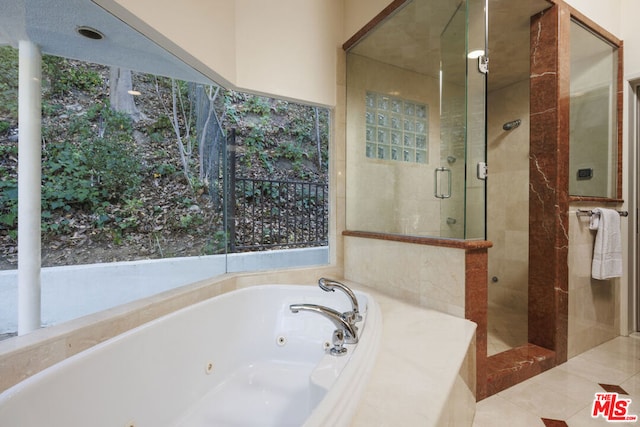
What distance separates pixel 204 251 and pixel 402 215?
4.93 ft

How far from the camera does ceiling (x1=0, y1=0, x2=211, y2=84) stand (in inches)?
42.9

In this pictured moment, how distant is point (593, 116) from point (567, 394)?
1.90 metres

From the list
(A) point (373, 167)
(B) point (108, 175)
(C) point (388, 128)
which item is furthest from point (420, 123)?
(B) point (108, 175)

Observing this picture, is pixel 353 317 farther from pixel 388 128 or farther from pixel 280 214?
pixel 280 214

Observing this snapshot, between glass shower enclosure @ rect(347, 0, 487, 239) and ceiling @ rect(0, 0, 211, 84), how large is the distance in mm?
1482

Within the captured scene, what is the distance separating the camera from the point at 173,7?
4.74 feet

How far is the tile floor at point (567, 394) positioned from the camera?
4.34 feet

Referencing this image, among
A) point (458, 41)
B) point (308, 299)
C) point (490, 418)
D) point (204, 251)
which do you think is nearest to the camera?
point (490, 418)

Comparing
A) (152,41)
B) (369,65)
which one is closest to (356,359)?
(152,41)

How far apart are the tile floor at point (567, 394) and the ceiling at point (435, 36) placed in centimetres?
187

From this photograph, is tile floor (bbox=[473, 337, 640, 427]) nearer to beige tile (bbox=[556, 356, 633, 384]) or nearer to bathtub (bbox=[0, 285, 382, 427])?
beige tile (bbox=[556, 356, 633, 384])

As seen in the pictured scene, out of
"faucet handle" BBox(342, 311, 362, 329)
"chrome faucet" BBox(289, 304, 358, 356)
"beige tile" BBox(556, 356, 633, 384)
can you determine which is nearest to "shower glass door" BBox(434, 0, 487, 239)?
"faucet handle" BBox(342, 311, 362, 329)

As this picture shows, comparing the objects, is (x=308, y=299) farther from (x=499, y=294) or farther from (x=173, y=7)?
(x=499, y=294)

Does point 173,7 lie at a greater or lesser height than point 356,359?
greater
